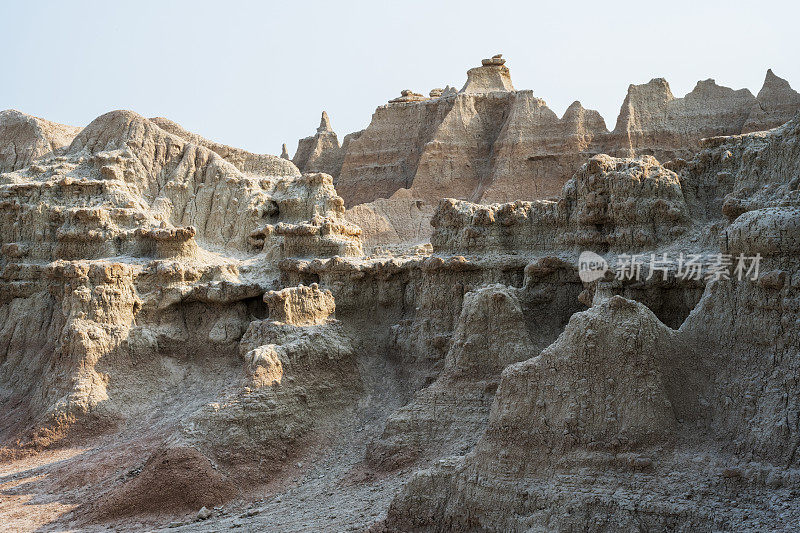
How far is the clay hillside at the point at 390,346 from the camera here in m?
11.5

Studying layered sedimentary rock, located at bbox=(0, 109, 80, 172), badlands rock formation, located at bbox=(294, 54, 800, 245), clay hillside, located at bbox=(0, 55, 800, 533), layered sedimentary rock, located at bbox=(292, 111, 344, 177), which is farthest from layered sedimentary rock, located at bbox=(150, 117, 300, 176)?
layered sedimentary rock, located at bbox=(292, 111, 344, 177)

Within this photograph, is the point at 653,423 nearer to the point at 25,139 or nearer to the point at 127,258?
the point at 127,258

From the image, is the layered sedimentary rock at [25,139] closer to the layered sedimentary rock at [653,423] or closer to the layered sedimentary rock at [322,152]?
the layered sedimentary rock at [322,152]

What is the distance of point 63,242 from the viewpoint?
26.2 metres

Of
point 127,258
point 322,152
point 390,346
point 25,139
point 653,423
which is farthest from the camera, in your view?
point 322,152

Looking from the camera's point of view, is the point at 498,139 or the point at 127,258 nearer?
the point at 127,258

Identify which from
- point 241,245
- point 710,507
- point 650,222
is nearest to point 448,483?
point 710,507

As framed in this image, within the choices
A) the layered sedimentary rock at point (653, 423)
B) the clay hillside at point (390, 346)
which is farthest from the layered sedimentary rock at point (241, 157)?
the layered sedimentary rock at point (653, 423)

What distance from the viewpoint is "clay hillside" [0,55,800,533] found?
1148cm

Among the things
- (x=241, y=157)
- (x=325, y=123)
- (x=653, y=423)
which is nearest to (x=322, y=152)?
(x=325, y=123)

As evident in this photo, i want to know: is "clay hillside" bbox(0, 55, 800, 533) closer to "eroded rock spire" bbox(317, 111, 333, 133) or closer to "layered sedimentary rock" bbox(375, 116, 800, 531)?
"layered sedimentary rock" bbox(375, 116, 800, 531)

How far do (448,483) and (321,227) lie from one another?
43.7 feet

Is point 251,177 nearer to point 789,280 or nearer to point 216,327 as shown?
point 216,327

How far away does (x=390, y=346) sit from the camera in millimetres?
21984
